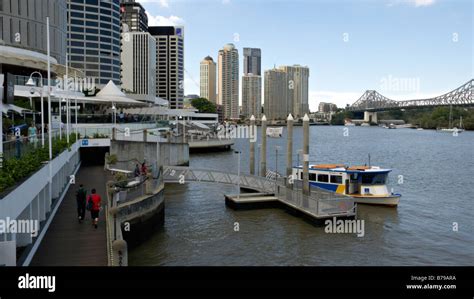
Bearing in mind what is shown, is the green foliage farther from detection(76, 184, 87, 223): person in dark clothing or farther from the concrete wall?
the concrete wall

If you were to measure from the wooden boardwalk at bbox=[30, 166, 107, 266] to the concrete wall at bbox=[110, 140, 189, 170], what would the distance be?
14.3m

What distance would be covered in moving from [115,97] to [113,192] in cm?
2250

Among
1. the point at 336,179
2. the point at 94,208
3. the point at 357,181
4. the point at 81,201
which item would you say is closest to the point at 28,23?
the point at 336,179

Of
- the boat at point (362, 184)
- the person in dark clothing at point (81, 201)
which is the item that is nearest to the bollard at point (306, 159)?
the boat at point (362, 184)

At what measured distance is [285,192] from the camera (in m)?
30.5

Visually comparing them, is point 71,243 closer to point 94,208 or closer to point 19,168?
point 94,208

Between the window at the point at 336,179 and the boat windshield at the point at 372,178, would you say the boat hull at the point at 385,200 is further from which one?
the window at the point at 336,179

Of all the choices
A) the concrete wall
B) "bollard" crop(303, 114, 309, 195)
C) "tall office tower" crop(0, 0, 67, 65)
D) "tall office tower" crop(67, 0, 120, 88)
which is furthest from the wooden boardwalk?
"tall office tower" crop(67, 0, 120, 88)

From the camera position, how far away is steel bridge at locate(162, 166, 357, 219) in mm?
26641

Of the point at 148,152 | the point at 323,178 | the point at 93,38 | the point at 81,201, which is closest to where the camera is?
the point at 81,201

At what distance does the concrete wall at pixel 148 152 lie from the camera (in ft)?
127

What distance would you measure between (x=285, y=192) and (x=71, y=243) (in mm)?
17600

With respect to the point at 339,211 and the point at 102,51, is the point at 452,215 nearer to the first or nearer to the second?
the point at 339,211
